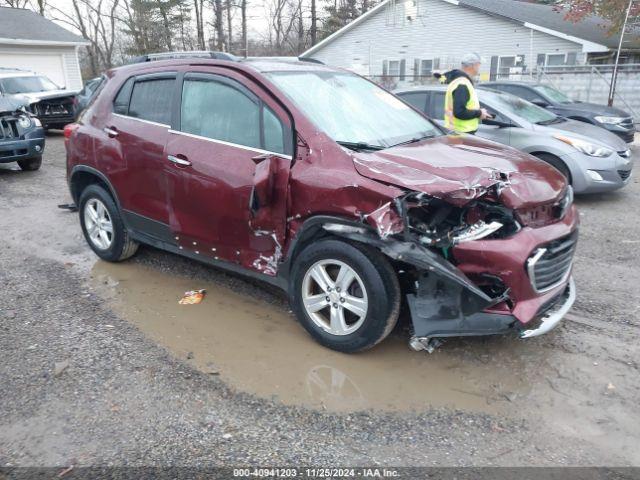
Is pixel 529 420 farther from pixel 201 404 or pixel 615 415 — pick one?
pixel 201 404

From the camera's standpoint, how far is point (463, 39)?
2398 centimetres

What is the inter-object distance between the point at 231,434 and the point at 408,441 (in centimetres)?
95

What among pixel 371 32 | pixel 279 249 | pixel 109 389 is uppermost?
pixel 371 32

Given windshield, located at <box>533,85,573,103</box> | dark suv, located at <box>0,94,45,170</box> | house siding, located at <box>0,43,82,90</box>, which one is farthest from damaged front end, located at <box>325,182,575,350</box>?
house siding, located at <box>0,43,82,90</box>

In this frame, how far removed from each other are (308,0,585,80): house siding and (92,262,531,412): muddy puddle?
728 inches

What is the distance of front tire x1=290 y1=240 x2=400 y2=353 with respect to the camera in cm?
317

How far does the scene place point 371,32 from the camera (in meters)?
26.9

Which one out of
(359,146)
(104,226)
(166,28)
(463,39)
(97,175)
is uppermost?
(166,28)

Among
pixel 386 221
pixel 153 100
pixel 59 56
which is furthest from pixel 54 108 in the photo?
pixel 386 221

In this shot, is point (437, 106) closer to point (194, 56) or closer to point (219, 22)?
point (194, 56)

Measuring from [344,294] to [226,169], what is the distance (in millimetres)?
1283

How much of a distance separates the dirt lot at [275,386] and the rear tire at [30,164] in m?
6.14

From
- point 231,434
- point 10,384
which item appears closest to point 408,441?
point 231,434

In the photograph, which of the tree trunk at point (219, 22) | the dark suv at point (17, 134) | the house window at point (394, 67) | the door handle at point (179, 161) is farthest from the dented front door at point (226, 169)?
the tree trunk at point (219, 22)
